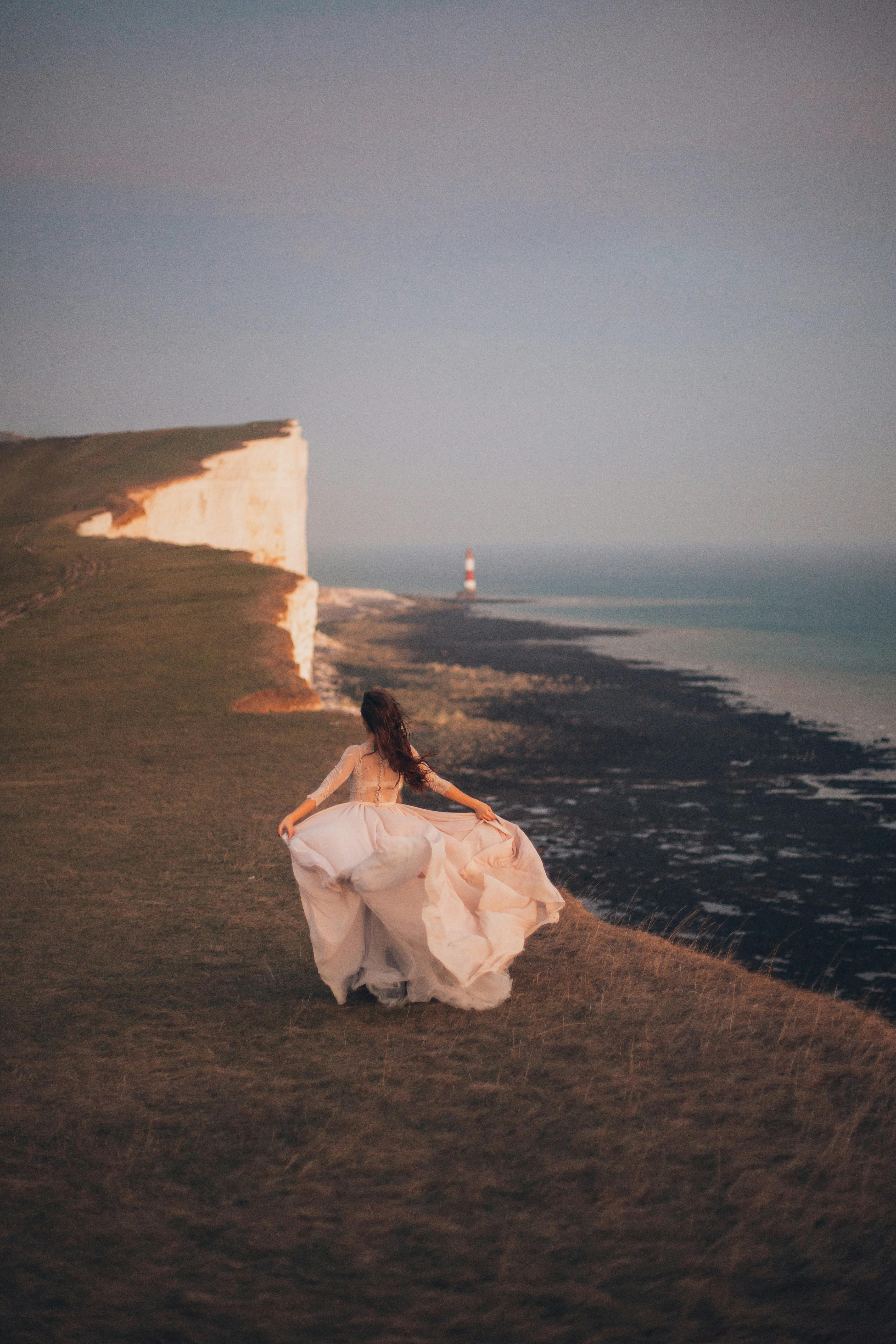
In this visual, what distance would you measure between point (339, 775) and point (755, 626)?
72.3m

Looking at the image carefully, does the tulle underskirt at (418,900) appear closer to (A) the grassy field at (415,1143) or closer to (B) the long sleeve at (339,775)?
(B) the long sleeve at (339,775)

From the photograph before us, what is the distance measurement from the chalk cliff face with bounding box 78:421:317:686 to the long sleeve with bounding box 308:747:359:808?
28700 mm

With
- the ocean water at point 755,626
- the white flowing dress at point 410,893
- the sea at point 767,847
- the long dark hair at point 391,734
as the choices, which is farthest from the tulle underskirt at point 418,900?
the ocean water at point 755,626

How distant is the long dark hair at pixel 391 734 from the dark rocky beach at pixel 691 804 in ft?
22.0

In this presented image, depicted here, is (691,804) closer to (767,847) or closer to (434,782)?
(767,847)

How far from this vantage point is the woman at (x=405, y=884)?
259 inches

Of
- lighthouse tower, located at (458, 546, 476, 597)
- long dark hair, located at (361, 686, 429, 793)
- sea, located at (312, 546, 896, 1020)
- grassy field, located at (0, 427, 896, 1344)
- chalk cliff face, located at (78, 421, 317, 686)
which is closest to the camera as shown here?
grassy field, located at (0, 427, 896, 1344)

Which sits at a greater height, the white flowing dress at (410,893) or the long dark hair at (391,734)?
the long dark hair at (391,734)

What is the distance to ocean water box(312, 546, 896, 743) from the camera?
40.4 metres

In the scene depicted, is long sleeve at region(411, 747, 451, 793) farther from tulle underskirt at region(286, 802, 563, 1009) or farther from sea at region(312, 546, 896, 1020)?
sea at region(312, 546, 896, 1020)

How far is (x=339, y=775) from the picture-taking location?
7.27 metres

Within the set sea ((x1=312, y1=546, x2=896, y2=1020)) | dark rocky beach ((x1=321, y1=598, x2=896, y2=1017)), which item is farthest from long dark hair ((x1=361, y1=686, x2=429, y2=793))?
dark rocky beach ((x1=321, y1=598, x2=896, y2=1017))

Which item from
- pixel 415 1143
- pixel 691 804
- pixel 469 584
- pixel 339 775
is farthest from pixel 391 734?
pixel 469 584

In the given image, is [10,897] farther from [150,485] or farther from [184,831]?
[150,485]
